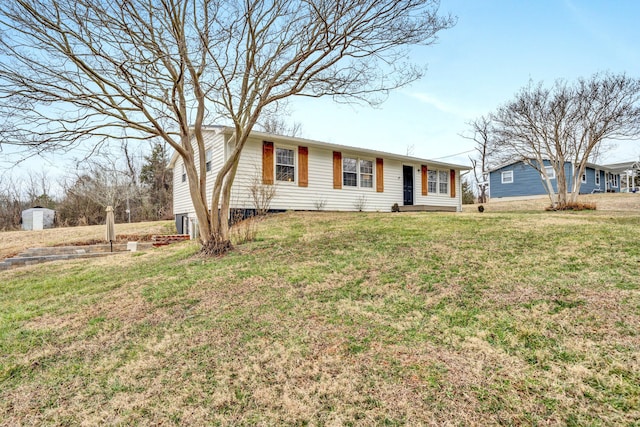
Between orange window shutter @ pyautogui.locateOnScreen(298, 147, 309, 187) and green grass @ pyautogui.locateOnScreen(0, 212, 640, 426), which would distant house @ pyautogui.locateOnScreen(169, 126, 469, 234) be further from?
green grass @ pyautogui.locateOnScreen(0, 212, 640, 426)

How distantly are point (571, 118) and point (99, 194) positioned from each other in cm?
2665

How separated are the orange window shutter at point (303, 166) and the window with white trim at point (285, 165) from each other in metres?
0.21

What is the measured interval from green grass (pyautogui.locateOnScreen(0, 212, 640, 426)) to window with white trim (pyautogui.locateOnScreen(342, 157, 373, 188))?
26.1 feet

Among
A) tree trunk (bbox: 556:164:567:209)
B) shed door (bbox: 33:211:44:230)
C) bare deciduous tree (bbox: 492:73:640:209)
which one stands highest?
bare deciduous tree (bbox: 492:73:640:209)

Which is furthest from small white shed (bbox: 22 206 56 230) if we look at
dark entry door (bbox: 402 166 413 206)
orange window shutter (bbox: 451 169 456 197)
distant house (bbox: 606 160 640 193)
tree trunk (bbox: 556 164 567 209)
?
distant house (bbox: 606 160 640 193)

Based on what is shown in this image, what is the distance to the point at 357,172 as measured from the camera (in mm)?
13414

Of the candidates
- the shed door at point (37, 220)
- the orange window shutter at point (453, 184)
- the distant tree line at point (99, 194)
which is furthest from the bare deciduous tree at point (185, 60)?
the shed door at point (37, 220)

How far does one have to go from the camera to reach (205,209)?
661 cm

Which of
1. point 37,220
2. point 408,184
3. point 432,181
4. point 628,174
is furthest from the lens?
point 628,174

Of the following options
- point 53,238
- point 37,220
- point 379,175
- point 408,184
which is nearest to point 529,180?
point 408,184

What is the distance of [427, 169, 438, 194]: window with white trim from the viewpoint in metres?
15.9

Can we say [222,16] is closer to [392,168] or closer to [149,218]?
[392,168]

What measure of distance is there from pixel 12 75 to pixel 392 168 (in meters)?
12.1

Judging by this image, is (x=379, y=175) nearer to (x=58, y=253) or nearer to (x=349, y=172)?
(x=349, y=172)
